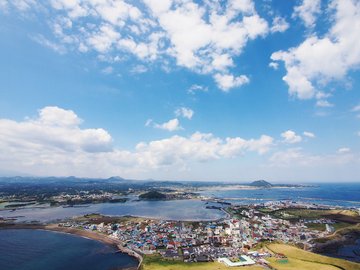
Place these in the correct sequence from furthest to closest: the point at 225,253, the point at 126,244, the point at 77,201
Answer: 1. the point at 77,201
2. the point at 126,244
3. the point at 225,253

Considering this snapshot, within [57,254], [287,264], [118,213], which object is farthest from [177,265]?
[118,213]

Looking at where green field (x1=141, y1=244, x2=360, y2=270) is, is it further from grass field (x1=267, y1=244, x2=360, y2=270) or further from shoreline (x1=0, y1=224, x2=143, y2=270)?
shoreline (x1=0, y1=224, x2=143, y2=270)

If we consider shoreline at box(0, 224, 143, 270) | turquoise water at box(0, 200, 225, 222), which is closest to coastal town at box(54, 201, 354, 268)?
shoreline at box(0, 224, 143, 270)

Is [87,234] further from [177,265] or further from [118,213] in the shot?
[118,213]

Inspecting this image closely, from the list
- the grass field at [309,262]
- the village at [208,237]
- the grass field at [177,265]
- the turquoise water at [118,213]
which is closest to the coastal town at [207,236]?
the village at [208,237]

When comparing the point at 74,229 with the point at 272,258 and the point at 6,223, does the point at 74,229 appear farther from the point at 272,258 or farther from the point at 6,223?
the point at 272,258

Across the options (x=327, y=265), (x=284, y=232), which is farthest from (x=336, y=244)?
(x=327, y=265)

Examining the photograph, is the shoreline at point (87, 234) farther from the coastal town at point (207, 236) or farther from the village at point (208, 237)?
the village at point (208, 237)
